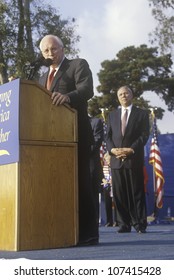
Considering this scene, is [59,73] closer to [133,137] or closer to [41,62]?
[41,62]

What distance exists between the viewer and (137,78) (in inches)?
1276

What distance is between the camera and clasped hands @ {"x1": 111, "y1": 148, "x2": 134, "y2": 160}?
5.98m

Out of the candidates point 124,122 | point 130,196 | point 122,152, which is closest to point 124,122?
point 124,122

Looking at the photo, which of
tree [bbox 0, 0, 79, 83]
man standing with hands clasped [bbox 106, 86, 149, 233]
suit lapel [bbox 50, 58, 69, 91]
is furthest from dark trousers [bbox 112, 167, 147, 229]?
tree [bbox 0, 0, 79, 83]

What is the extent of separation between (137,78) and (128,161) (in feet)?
87.7

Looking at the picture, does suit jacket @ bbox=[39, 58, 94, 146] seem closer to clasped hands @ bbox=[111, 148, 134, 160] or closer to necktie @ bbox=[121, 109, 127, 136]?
clasped hands @ bbox=[111, 148, 134, 160]

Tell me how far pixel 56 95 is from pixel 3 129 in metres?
0.43

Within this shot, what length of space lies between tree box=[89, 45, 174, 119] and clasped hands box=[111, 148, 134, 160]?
80.1 feet

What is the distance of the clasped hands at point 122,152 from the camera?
5980 mm

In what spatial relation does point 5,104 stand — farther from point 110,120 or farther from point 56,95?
point 110,120

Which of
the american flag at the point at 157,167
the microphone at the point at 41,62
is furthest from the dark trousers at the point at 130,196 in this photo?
the american flag at the point at 157,167

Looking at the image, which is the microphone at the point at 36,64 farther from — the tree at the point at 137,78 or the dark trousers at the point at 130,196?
the tree at the point at 137,78

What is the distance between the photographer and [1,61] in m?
19.0
